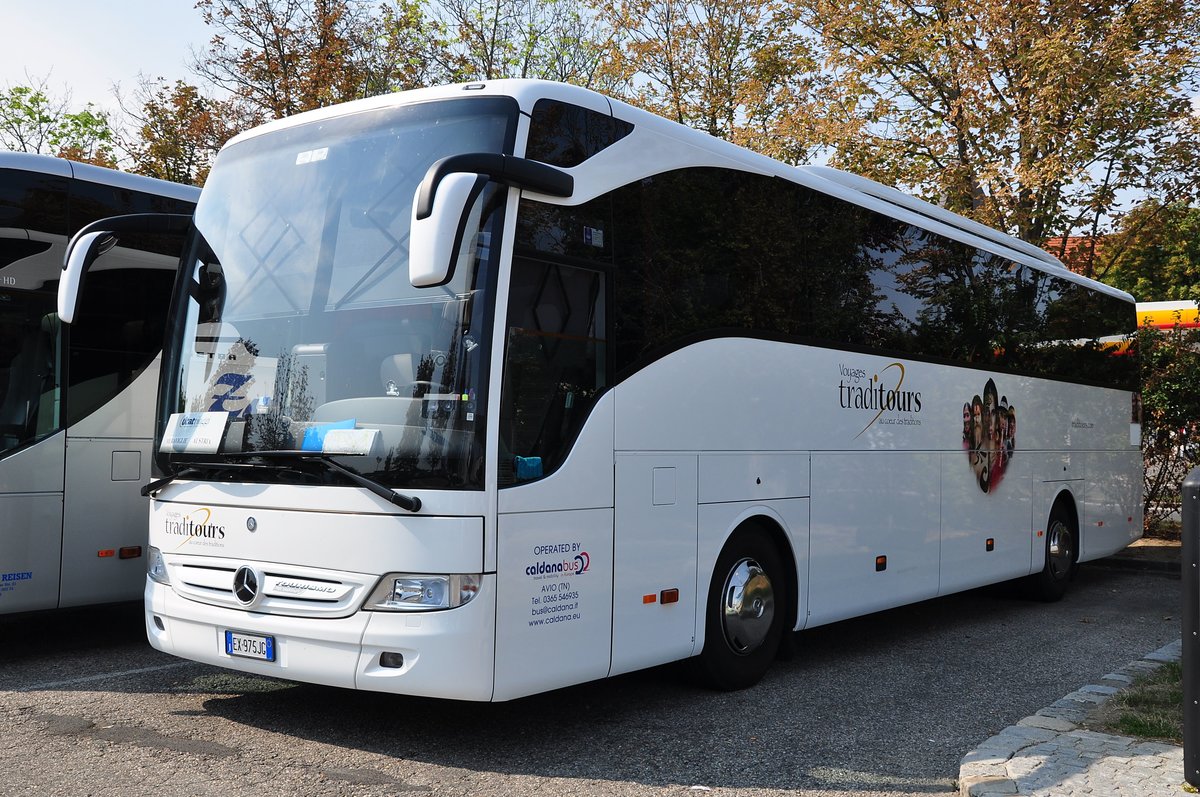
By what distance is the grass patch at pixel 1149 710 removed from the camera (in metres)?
6.12

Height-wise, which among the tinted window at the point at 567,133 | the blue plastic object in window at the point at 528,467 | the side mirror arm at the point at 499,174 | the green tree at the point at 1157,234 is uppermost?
the green tree at the point at 1157,234

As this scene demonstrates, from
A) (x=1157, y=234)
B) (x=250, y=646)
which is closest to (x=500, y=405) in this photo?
(x=250, y=646)

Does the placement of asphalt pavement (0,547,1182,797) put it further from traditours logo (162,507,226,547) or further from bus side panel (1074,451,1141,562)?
bus side panel (1074,451,1141,562)

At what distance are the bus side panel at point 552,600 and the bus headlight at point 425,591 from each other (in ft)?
0.56

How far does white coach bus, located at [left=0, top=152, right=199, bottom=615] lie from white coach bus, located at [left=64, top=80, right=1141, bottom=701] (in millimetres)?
1584

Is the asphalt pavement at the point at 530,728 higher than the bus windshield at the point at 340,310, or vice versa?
the bus windshield at the point at 340,310

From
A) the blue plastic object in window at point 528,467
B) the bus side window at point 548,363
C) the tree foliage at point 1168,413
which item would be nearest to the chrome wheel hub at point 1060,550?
the tree foliage at point 1168,413

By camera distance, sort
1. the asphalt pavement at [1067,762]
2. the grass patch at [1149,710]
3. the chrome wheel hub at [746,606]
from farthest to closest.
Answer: the chrome wheel hub at [746,606]
the grass patch at [1149,710]
the asphalt pavement at [1067,762]

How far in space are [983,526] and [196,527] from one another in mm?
7210

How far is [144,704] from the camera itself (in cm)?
674

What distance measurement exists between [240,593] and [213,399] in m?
1.07

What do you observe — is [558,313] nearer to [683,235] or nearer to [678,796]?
[683,235]

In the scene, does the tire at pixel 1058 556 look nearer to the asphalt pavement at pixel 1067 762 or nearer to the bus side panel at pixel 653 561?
the asphalt pavement at pixel 1067 762

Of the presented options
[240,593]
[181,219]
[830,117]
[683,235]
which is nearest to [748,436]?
[683,235]
